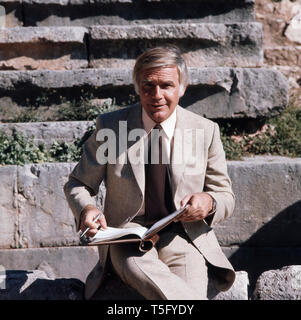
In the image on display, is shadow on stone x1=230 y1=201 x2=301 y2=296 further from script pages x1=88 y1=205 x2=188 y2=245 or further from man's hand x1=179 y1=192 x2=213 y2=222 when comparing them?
script pages x1=88 y1=205 x2=188 y2=245

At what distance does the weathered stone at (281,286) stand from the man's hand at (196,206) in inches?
30.7

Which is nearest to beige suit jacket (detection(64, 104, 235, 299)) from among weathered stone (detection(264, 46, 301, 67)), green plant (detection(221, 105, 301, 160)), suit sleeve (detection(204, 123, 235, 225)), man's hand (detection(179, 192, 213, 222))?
suit sleeve (detection(204, 123, 235, 225))

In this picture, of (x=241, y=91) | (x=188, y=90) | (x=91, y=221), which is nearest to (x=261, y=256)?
(x=241, y=91)

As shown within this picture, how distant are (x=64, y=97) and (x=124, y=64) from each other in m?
0.70

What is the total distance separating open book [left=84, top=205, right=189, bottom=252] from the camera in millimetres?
2621

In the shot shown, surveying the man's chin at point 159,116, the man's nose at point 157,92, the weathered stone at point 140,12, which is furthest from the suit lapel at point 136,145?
the weathered stone at point 140,12

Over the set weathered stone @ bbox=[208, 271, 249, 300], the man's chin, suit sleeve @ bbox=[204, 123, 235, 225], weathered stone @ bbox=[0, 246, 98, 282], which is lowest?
weathered stone @ bbox=[0, 246, 98, 282]

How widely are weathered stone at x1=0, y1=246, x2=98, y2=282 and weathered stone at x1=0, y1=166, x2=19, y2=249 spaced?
0.18 metres

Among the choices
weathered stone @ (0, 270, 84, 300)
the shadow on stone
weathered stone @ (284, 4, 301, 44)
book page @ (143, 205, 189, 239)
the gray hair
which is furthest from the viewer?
weathered stone @ (284, 4, 301, 44)

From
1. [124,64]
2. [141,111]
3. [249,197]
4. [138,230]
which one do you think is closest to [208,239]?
[138,230]

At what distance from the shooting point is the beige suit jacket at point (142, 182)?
9.66 ft

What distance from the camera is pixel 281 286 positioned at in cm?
328

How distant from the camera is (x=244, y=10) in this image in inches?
226

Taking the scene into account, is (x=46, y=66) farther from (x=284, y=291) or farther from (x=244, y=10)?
(x=284, y=291)
